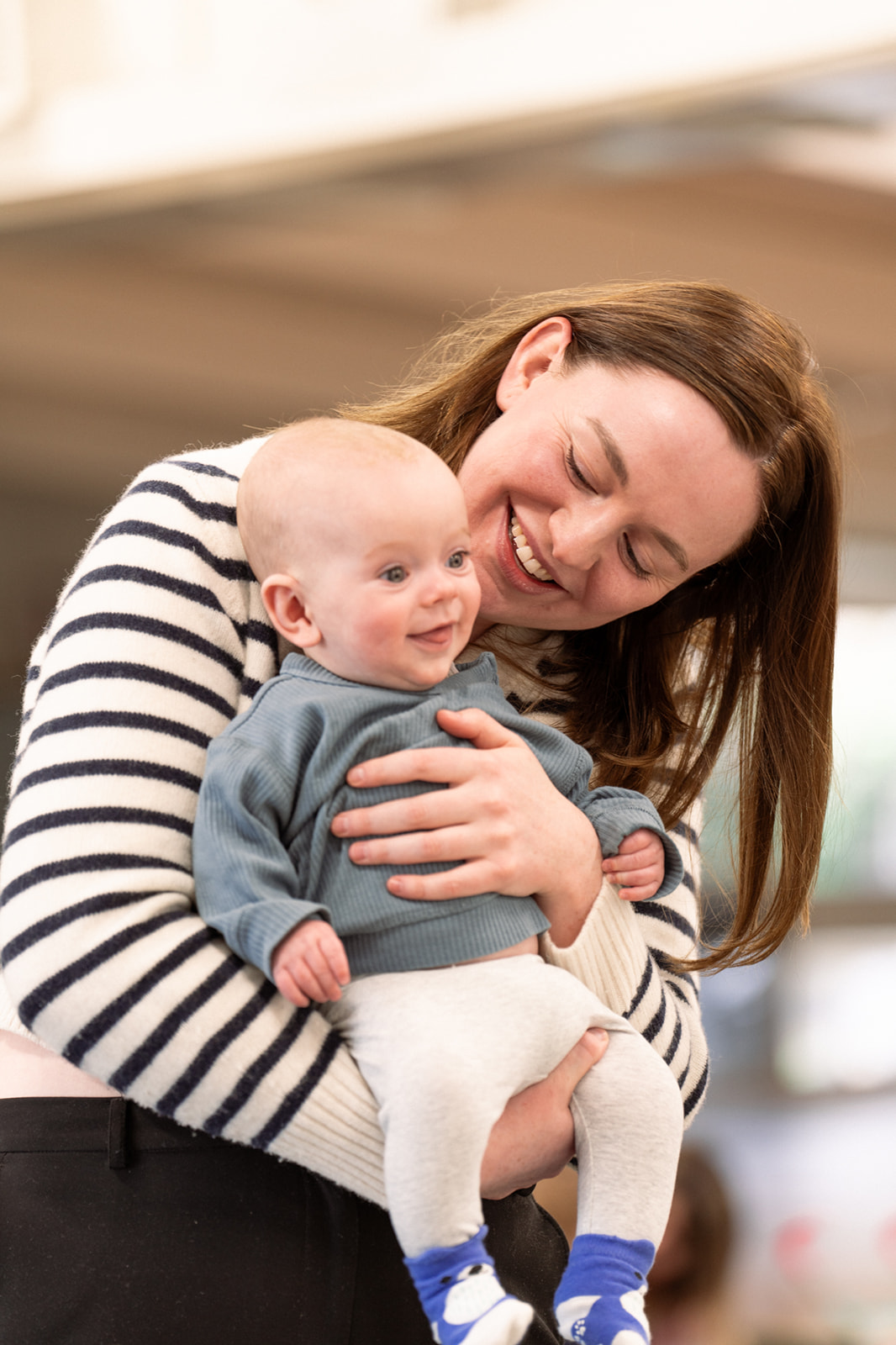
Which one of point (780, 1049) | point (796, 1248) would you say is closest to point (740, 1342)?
point (796, 1248)

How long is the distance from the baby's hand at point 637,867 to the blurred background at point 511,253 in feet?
1.77

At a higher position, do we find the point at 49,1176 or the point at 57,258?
the point at 57,258

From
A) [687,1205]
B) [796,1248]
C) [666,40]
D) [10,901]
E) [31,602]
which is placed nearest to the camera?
[10,901]

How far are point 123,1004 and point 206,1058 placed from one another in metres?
A: 0.07

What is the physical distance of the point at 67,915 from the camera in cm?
88

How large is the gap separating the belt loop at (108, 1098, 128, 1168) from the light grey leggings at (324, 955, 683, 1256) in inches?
8.1

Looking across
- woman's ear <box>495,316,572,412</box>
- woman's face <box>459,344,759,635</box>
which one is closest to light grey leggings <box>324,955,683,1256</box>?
woman's face <box>459,344,759,635</box>

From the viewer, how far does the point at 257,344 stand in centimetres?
405

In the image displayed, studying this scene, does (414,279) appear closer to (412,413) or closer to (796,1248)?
(412,413)

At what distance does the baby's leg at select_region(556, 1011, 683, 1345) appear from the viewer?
0.96 m

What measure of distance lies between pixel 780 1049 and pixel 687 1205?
4.08 ft

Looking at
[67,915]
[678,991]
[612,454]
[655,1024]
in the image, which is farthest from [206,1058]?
[612,454]

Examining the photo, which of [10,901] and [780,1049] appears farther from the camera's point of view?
[780,1049]

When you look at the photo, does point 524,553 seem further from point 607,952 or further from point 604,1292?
point 604,1292
